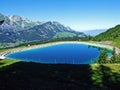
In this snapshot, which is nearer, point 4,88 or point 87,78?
point 4,88

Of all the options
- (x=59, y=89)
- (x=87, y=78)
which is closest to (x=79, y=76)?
(x=87, y=78)

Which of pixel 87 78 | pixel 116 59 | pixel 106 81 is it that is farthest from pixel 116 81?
pixel 116 59

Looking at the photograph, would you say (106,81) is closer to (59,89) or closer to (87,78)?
(87,78)

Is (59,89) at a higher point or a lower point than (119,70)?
higher

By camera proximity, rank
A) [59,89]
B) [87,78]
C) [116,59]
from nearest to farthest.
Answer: [59,89] → [87,78] → [116,59]

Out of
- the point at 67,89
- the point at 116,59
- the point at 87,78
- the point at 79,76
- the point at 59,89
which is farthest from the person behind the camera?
the point at 116,59

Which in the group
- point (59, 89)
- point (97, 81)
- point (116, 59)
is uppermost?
point (59, 89)

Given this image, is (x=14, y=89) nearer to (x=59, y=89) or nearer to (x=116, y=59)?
(x=59, y=89)

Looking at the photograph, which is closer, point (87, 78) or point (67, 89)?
point (67, 89)

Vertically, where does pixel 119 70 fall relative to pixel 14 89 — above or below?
below
